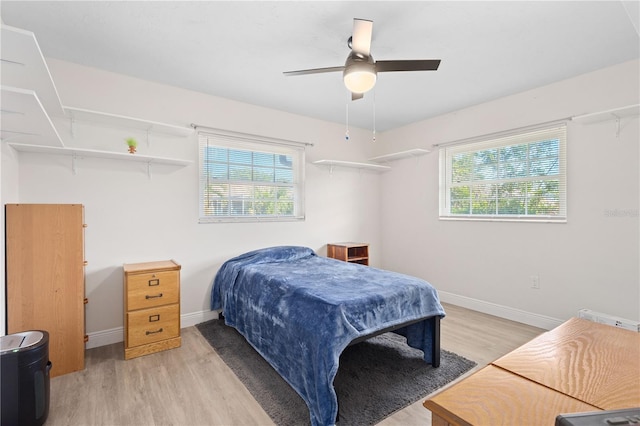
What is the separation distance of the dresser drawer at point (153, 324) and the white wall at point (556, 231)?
323 cm

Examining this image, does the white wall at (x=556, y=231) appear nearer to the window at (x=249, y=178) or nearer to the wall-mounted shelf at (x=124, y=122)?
the window at (x=249, y=178)

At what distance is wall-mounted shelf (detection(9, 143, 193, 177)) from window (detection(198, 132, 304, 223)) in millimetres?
410

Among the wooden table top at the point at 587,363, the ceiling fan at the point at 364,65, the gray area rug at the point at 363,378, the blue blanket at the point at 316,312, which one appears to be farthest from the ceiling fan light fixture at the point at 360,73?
the gray area rug at the point at 363,378

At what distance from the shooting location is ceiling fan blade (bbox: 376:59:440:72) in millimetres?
1952

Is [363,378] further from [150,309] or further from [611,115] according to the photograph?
[611,115]

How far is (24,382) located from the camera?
1.65 m

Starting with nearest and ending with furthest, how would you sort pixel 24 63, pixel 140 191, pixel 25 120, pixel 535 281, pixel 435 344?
1. pixel 24 63
2. pixel 25 120
3. pixel 435 344
4. pixel 140 191
5. pixel 535 281

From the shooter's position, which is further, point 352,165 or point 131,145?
point 352,165

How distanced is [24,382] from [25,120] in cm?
145

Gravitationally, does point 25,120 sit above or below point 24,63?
below

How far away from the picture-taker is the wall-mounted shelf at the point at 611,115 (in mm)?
2471

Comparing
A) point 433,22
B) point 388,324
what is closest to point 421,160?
point 433,22

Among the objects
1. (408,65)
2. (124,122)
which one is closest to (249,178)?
(124,122)

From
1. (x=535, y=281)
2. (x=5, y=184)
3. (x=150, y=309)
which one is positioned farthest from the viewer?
(x=535, y=281)
